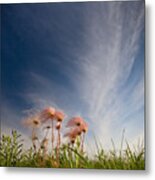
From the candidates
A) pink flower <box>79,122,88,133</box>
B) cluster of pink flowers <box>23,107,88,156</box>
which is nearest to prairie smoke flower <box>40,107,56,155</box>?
cluster of pink flowers <box>23,107,88,156</box>

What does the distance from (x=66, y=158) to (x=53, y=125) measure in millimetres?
132

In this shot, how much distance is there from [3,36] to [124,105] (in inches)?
20.8

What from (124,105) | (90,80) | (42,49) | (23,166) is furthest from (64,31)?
(23,166)

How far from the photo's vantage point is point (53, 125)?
5.50 feet

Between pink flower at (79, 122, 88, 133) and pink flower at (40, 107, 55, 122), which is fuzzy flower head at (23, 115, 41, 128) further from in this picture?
pink flower at (79, 122, 88, 133)

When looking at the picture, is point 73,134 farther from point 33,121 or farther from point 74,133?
point 33,121

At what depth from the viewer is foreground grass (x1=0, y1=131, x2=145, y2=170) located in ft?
5.36

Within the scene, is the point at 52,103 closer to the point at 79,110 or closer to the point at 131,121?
the point at 79,110

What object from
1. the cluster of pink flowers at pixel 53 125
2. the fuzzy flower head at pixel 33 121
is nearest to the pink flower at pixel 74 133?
the cluster of pink flowers at pixel 53 125

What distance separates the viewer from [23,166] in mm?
1688

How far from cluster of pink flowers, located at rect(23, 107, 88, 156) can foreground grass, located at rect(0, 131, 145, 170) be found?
1.2 inches

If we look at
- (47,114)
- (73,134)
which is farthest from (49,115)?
(73,134)

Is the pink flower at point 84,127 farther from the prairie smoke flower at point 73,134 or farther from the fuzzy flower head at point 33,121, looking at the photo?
the fuzzy flower head at point 33,121

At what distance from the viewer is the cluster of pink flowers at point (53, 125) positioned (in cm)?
167
